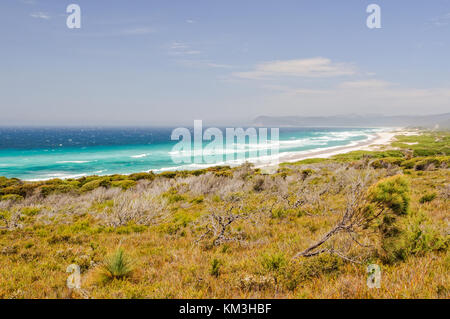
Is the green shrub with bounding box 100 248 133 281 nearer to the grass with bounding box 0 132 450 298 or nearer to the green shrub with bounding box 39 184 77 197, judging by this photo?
the grass with bounding box 0 132 450 298

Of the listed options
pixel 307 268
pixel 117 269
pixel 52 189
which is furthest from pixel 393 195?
pixel 52 189

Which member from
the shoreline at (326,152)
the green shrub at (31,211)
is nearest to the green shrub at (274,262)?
the green shrub at (31,211)

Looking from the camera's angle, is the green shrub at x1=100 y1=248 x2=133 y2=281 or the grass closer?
the grass

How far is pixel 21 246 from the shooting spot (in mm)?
6203

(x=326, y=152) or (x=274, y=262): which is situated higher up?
(x=274, y=262)

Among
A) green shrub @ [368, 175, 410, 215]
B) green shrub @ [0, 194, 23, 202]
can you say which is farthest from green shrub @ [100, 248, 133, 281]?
green shrub @ [0, 194, 23, 202]

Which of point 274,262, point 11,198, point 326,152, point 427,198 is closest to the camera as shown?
point 274,262

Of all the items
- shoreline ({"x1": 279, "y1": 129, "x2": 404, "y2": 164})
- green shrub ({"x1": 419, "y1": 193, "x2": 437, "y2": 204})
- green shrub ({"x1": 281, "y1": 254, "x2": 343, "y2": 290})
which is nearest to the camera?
green shrub ({"x1": 281, "y1": 254, "x2": 343, "y2": 290})

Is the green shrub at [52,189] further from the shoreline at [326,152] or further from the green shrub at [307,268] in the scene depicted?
the shoreline at [326,152]

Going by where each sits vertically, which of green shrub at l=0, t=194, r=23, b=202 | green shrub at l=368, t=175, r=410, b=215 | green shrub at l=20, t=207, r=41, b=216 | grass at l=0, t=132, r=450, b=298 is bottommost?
green shrub at l=0, t=194, r=23, b=202

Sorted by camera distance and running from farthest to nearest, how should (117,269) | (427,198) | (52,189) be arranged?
(52,189), (427,198), (117,269)

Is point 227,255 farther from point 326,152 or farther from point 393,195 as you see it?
point 326,152

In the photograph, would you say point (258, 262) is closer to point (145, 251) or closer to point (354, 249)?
point (354, 249)
